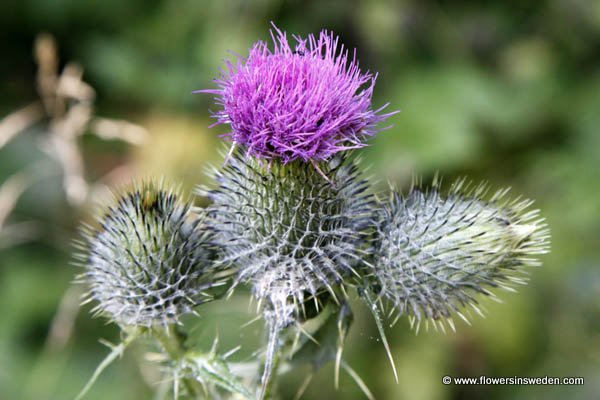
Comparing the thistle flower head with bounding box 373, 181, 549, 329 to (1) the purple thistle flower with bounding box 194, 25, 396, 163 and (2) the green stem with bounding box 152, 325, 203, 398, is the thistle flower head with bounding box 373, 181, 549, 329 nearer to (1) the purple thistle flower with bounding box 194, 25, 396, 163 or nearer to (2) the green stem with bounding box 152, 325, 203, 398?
(1) the purple thistle flower with bounding box 194, 25, 396, 163

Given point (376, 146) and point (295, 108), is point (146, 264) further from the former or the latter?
point (376, 146)

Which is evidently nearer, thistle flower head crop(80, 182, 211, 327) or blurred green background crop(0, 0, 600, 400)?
thistle flower head crop(80, 182, 211, 327)

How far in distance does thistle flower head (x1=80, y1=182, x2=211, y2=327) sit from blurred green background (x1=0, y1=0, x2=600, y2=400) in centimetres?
119

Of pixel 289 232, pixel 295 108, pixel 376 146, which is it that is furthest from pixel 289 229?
pixel 376 146

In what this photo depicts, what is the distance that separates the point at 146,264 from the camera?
2.27 m

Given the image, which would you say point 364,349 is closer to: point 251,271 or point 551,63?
point 251,271

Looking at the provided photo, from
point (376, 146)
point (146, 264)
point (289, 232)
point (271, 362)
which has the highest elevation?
point (376, 146)

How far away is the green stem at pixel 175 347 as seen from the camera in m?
2.30

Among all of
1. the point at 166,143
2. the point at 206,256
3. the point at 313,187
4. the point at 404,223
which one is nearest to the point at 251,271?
the point at 206,256

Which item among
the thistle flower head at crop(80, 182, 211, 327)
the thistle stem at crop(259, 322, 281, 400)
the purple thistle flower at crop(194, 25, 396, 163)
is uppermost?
the purple thistle flower at crop(194, 25, 396, 163)

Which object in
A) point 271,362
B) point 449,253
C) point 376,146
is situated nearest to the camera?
point 271,362

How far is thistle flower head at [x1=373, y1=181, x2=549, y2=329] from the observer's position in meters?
2.19

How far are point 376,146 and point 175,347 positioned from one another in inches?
107

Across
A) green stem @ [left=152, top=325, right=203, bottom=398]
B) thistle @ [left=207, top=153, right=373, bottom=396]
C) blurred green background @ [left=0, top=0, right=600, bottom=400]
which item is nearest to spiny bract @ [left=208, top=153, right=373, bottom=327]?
thistle @ [left=207, top=153, right=373, bottom=396]
